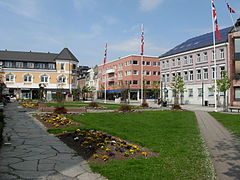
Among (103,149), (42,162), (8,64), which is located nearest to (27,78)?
(8,64)

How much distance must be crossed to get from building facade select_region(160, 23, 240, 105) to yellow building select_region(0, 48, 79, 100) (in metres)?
25.2

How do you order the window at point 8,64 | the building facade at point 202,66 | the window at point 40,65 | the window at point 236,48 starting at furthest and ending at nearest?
the window at point 40,65 → the window at point 8,64 → the building facade at point 202,66 → the window at point 236,48

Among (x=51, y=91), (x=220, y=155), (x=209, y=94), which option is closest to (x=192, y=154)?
(x=220, y=155)

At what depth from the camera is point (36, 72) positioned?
185 ft

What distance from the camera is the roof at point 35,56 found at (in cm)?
5616

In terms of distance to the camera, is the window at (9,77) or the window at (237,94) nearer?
the window at (237,94)

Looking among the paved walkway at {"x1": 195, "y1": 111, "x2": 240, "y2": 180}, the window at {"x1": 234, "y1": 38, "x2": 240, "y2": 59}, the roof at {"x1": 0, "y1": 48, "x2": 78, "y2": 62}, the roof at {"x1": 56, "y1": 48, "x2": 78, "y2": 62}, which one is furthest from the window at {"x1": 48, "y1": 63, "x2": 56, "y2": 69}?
the paved walkway at {"x1": 195, "y1": 111, "x2": 240, "y2": 180}

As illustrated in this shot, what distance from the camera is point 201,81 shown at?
142 feet

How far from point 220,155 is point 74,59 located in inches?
2245

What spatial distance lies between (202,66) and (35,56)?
42.2 m

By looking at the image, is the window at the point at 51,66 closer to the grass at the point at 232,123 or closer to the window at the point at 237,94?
the window at the point at 237,94

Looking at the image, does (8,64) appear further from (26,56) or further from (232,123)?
(232,123)

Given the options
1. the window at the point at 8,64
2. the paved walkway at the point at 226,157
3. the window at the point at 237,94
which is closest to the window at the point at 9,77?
the window at the point at 8,64

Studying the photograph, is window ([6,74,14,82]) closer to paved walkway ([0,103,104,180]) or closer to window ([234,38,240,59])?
window ([234,38,240,59])
